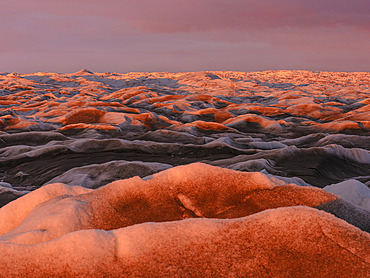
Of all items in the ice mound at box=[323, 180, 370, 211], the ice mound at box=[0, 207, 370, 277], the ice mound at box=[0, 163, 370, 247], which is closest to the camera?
the ice mound at box=[0, 207, 370, 277]

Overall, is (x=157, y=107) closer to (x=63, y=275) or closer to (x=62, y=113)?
(x=62, y=113)

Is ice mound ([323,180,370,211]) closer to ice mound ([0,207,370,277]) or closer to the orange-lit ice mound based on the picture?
the orange-lit ice mound

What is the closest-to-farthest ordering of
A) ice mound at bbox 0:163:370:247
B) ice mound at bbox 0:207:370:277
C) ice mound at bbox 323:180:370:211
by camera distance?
ice mound at bbox 0:207:370:277
ice mound at bbox 0:163:370:247
ice mound at bbox 323:180:370:211

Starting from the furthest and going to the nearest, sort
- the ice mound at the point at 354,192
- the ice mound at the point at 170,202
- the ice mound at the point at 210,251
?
the ice mound at the point at 354,192, the ice mound at the point at 170,202, the ice mound at the point at 210,251

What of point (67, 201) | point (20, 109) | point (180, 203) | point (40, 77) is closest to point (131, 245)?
point (180, 203)

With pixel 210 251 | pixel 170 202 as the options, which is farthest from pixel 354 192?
pixel 210 251

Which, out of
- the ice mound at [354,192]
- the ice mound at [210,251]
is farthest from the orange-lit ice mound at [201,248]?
the ice mound at [354,192]

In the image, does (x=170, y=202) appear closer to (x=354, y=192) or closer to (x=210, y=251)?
(x=210, y=251)

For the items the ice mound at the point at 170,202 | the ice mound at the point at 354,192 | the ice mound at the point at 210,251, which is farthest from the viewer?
the ice mound at the point at 354,192

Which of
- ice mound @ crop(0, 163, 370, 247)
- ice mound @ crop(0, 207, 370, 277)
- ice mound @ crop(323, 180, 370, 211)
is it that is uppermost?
ice mound @ crop(0, 207, 370, 277)

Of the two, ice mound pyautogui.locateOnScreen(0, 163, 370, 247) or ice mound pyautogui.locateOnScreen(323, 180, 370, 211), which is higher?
ice mound pyautogui.locateOnScreen(0, 163, 370, 247)

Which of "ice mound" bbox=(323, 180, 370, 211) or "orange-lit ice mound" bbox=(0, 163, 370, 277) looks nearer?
"orange-lit ice mound" bbox=(0, 163, 370, 277)

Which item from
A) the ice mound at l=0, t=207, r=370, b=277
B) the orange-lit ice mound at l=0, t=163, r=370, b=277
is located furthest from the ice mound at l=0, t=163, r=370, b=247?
the ice mound at l=0, t=207, r=370, b=277

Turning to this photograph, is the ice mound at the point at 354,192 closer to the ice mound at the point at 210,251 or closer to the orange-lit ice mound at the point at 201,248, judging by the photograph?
the orange-lit ice mound at the point at 201,248
